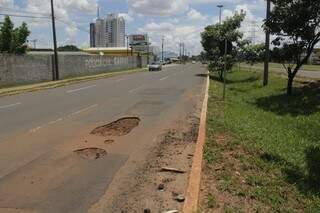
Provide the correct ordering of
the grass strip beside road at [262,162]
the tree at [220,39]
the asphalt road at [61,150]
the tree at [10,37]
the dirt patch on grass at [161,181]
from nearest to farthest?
1. the dirt patch on grass at [161,181]
2. the grass strip beside road at [262,162]
3. the asphalt road at [61,150]
4. the tree at [220,39]
5. the tree at [10,37]

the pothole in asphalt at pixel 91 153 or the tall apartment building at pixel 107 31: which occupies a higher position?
the tall apartment building at pixel 107 31

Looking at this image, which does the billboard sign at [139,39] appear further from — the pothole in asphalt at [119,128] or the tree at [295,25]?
the pothole in asphalt at [119,128]

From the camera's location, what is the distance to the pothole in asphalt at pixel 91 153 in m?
9.04

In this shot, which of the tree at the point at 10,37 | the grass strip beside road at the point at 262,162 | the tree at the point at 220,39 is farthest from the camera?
the tree at the point at 10,37

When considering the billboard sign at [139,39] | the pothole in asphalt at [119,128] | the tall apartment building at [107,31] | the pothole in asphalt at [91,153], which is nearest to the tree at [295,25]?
the pothole in asphalt at [119,128]

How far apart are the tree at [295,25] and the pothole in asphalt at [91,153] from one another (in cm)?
1391

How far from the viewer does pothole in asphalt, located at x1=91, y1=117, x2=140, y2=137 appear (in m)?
11.8

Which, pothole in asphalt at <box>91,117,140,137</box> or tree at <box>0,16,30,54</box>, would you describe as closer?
pothole in asphalt at <box>91,117,140,137</box>

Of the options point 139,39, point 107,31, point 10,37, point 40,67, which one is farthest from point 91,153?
point 139,39

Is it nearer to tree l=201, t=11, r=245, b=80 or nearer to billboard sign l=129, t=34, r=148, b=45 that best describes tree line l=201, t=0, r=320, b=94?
tree l=201, t=11, r=245, b=80

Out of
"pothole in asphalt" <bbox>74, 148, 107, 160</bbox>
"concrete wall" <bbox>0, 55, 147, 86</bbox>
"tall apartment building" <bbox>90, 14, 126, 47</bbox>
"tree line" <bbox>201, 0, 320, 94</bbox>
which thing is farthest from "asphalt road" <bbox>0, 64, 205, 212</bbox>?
"tall apartment building" <bbox>90, 14, 126, 47</bbox>

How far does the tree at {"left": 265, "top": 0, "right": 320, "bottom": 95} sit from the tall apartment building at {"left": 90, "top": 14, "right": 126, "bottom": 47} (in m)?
110

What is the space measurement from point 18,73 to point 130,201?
2851 cm

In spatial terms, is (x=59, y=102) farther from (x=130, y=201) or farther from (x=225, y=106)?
(x=130, y=201)
